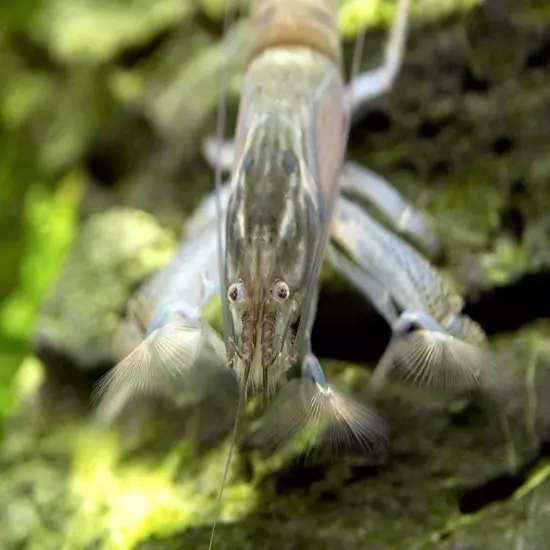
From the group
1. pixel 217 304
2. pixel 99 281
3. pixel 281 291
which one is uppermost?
pixel 281 291

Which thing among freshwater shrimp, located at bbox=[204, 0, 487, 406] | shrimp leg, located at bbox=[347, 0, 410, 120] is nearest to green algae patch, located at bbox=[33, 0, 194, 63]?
freshwater shrimp, located at bbox=[204, 0, 487, 406]

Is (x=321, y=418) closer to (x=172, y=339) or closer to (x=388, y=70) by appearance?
(x=172, y=339)

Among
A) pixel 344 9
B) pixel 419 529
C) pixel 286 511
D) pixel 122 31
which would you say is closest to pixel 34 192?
pixel 122 31

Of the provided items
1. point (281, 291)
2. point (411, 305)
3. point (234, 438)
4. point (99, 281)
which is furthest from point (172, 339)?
point (99, 281)

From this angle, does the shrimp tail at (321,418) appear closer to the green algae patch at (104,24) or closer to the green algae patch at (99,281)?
the green algae patch at (99,281)

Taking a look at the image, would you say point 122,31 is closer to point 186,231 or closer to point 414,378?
point 186,231

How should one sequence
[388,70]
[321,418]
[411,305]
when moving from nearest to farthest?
[321,418] → [411,305] → [388,70]

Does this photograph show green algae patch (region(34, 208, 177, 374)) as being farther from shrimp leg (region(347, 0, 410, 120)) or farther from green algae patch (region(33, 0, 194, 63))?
green algae patch (region(33, 0, 194, 63))

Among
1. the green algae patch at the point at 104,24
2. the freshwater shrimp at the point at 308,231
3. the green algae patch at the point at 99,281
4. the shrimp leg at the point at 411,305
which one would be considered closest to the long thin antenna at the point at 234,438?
the freshwater shrimp at the point at 308,231
